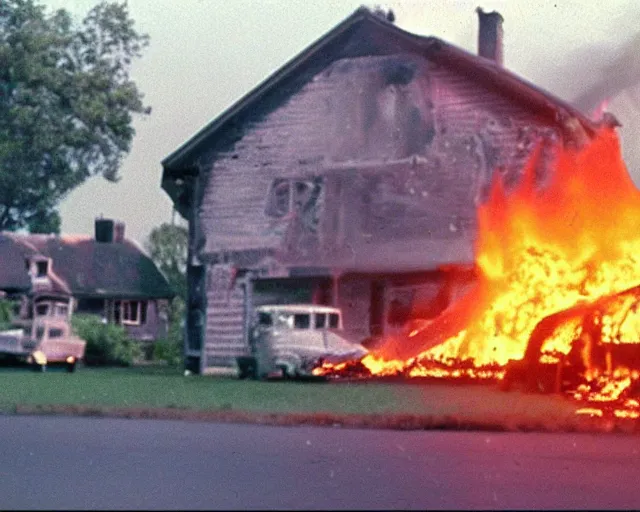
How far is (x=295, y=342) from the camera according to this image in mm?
32781

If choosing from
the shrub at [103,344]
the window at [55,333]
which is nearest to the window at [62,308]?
the shrub at [103,344]

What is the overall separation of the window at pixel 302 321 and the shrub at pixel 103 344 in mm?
14259

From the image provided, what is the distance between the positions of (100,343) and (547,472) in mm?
37360

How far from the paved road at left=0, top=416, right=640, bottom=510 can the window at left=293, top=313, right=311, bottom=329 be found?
17.1 metres

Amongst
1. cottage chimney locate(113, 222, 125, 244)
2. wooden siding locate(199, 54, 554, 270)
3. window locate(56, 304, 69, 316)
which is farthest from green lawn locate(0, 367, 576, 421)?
cottage chimney locate(113, 222, 125, 244)

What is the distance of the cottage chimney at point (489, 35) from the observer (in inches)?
1615

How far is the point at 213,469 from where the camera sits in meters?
11.7

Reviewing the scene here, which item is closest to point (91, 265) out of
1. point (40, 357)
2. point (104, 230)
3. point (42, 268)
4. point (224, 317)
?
point (42, 268)

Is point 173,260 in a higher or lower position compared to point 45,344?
higher

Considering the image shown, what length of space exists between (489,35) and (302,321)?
468 inches

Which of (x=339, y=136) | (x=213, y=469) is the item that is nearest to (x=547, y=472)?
(x=213, y=469)

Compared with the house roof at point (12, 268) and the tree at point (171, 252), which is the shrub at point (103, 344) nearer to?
the tree at point (171, 252)

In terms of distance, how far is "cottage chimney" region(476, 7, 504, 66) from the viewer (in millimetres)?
41031

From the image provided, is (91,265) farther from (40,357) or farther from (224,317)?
(224,317)
